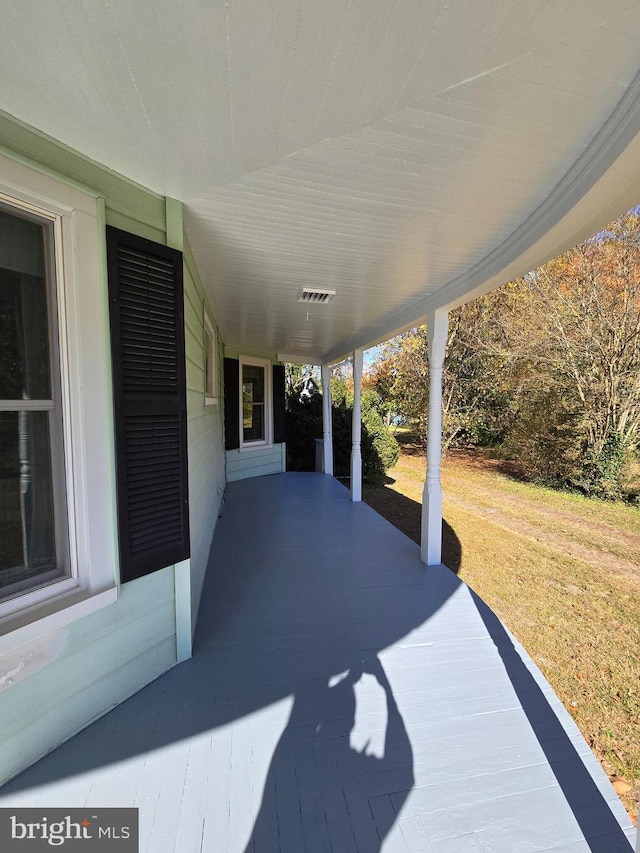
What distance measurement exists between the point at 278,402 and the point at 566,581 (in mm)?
5204

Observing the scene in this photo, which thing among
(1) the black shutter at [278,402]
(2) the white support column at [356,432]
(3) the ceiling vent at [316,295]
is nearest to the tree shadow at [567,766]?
(3) the ceiling vent at [316,295]

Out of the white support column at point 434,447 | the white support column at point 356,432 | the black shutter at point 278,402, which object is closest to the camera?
the white support column at point 434,447

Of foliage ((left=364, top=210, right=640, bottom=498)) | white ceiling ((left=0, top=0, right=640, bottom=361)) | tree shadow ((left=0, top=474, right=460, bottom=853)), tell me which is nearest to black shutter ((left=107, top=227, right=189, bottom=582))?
white ceiling ((left=0, top=0, right=640, bottom=361))

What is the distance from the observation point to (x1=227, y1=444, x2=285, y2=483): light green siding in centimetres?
648

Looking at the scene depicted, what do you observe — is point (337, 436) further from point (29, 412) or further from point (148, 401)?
point (29, 412)

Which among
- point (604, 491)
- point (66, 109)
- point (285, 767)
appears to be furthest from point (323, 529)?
point (604, 491)

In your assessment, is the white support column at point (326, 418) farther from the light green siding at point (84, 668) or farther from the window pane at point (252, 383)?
the light green siding at point (84, 668)

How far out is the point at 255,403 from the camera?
6.94 metres

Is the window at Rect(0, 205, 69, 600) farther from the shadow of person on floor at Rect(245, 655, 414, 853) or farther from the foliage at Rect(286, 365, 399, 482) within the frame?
the foliage at Rect(286, 365, 399, 482)

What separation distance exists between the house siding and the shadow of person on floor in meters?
0.75

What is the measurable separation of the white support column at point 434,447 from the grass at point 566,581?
826 millimetres

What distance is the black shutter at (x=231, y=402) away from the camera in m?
5.98

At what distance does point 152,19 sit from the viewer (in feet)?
2.89

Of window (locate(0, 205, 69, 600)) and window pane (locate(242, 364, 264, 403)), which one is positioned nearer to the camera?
window (locate(0, 205, 69, 600))
